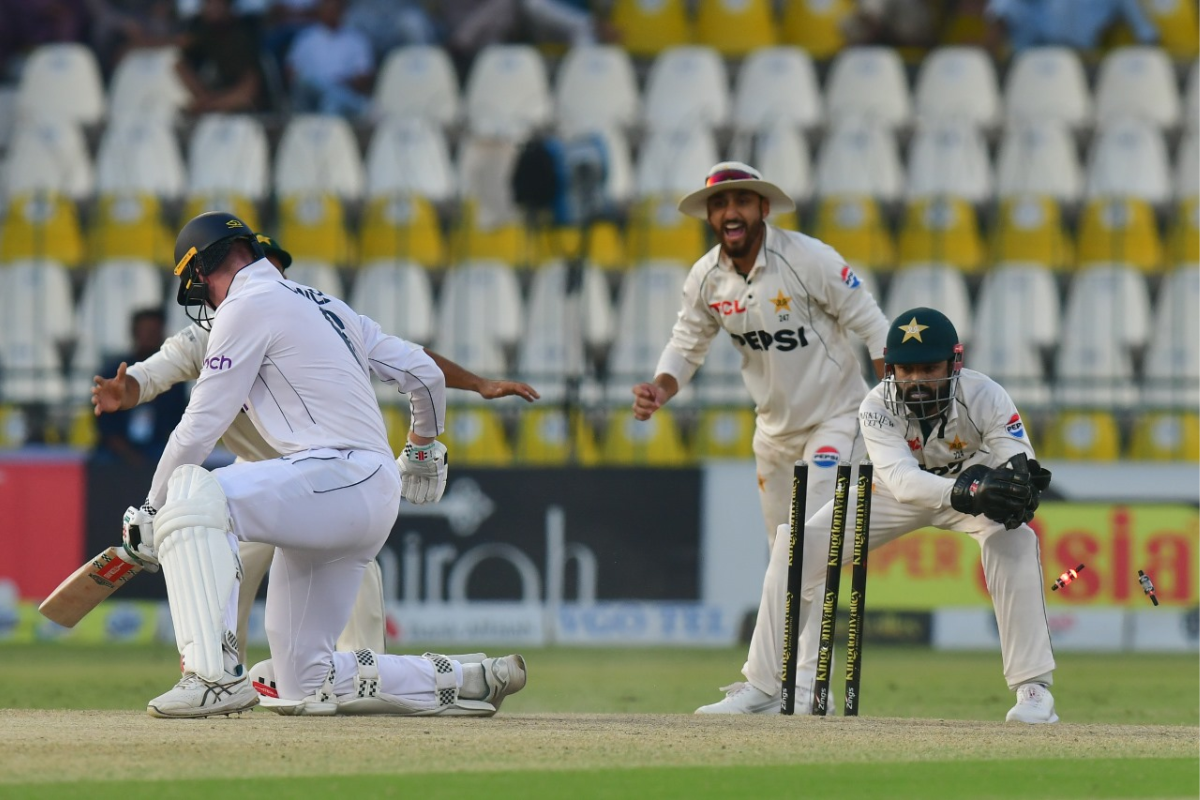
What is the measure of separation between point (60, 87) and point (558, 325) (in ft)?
17.5

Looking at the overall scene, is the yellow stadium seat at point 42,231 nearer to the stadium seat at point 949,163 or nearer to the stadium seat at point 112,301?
the stadium seat at point 112,301

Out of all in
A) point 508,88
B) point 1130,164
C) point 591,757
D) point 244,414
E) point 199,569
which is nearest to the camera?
point 591,757

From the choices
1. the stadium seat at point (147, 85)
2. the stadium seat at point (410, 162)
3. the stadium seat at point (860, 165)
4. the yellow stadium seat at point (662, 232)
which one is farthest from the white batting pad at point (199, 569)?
the stadium seat at point (147, 85)

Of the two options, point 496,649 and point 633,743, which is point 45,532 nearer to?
point 496,649

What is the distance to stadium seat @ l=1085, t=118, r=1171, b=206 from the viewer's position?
15.2 m

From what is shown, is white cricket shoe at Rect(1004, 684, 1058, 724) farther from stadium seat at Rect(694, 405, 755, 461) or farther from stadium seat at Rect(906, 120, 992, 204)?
stadium seat at Rect(906, 120, 992, 204)

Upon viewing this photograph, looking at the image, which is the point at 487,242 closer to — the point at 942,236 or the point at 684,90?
the point at 684,90

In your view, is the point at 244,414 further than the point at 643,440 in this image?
No

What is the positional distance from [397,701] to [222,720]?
645 mm

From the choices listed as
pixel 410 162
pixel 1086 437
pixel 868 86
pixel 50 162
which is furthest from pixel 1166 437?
pixel 50 162

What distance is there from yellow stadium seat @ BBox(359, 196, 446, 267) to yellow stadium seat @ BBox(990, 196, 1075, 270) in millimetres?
4382

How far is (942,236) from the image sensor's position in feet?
47.5

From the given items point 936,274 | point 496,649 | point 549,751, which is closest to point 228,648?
point 549,751

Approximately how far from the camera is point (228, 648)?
6.02 meters
